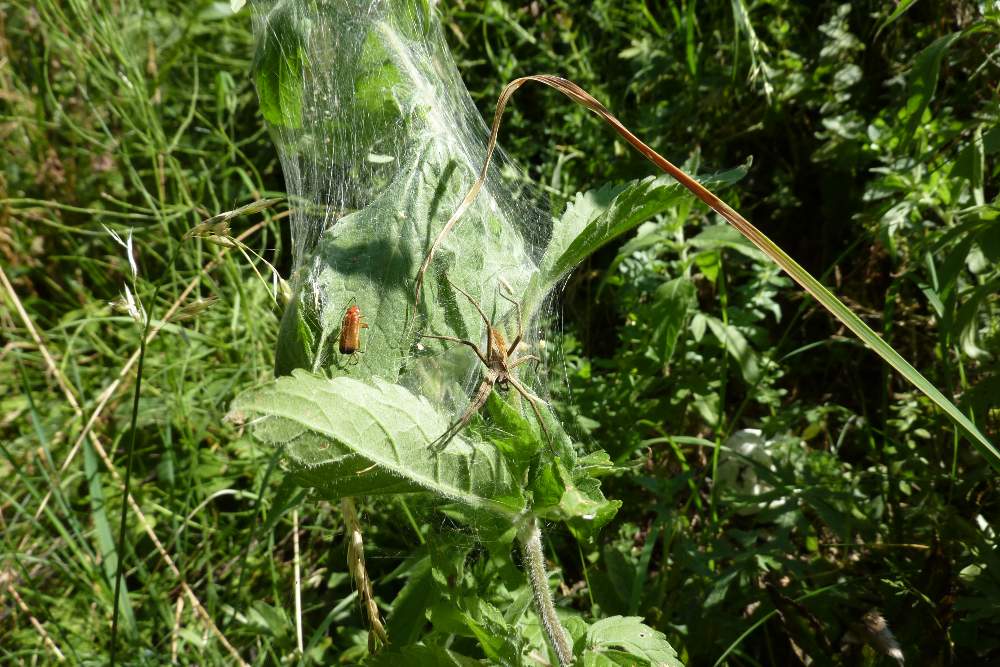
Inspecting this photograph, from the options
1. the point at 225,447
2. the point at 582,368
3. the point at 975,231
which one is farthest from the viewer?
the point at 225,447

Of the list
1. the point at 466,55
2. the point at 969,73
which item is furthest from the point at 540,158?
the point at 969,73

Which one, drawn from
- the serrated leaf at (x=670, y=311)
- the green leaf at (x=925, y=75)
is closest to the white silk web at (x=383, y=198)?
the serrated leaf at (x=670, y=311)

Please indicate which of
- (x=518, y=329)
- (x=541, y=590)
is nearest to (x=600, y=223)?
(x=518, y=329)

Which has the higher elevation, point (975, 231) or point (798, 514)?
point (975, 231)

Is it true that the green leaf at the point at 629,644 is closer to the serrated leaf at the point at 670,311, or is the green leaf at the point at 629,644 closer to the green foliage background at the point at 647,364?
the green foliage background at the point at 647,364

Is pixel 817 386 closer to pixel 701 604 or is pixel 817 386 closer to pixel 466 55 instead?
pixel 701 604

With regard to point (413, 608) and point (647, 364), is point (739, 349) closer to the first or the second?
point (647, 364)

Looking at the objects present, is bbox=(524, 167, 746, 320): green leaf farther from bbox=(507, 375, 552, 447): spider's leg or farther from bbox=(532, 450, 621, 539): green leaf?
bbox=(532, 450, 621, 539): green leaf
